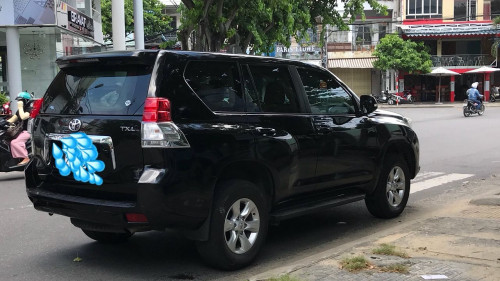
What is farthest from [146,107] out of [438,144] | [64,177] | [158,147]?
[438,144]

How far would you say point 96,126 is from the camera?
432cm

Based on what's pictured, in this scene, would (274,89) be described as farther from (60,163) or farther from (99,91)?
(60,163)

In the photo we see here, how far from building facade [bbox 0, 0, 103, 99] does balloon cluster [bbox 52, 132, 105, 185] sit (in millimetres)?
15091

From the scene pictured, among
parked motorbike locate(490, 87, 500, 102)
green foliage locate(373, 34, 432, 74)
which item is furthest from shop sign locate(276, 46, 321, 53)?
parked motorbike locate(490, 87, 500, 102)

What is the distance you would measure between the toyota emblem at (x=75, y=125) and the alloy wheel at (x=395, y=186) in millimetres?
→ 3731

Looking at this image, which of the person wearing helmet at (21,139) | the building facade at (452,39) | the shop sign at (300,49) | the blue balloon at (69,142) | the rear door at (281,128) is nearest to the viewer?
the blue balloon at (69,142)

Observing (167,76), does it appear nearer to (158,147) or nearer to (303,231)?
(158,147)

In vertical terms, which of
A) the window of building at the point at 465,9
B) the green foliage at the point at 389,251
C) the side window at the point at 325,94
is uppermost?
the window of building at the point at 465,9

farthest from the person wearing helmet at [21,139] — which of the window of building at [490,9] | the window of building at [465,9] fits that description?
the window of building at [490,9]

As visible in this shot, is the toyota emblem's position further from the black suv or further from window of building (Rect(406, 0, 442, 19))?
Answer: window of building (Rect(406, 0, 442, 19))

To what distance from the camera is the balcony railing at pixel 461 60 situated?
45.0 m

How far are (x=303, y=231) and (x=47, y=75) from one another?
17.8m

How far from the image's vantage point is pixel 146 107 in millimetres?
4105

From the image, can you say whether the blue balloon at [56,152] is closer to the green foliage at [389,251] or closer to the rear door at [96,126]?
the rear door at [96,126]
